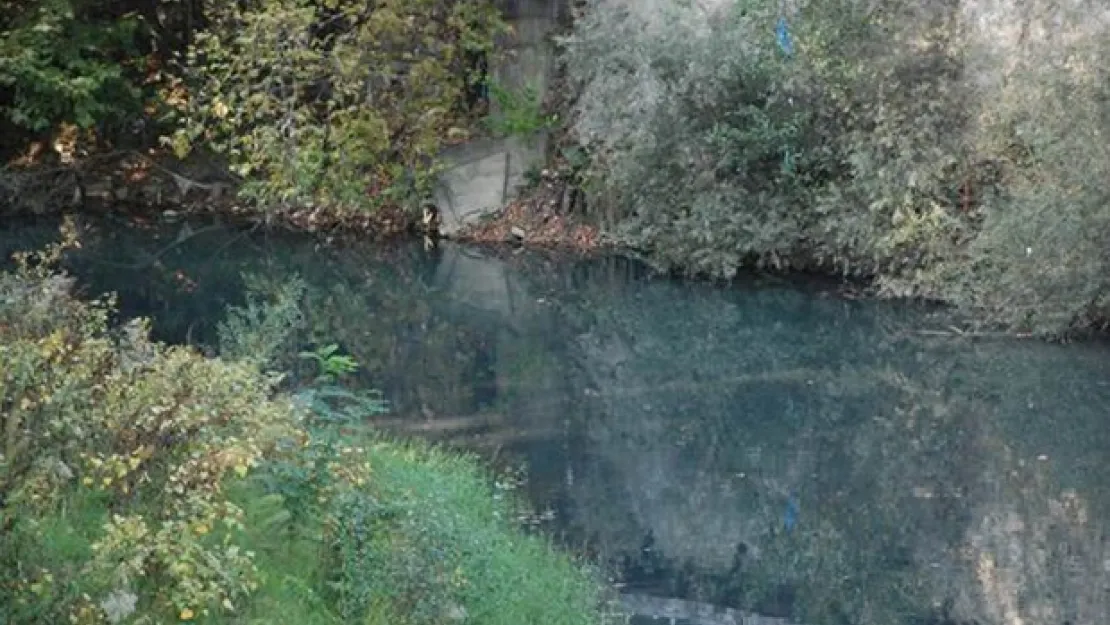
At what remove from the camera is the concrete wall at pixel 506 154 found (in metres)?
22.9

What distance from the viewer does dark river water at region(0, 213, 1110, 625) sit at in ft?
30.9

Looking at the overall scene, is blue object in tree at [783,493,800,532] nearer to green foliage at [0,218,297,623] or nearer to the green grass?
the green grass

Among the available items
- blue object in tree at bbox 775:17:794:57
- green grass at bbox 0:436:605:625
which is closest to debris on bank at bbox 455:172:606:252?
blue object in tree at bbox 775:17:794:57

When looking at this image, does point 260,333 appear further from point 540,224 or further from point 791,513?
point 540,224

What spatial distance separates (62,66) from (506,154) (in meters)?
6.44

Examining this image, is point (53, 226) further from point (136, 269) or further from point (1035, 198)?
point (1035, 198)

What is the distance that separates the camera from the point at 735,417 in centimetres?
1334

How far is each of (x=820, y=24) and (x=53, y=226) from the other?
10.8 metres

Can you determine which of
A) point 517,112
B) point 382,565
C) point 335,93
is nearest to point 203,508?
point 382,565

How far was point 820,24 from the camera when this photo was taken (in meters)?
18.6

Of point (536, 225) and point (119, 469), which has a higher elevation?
point (119, 469)

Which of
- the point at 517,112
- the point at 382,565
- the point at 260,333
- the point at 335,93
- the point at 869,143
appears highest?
the point at 260,333

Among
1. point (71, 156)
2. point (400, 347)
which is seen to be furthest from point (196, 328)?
point (71, 156)

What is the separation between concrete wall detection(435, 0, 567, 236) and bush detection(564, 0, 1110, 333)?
217 centimetres
